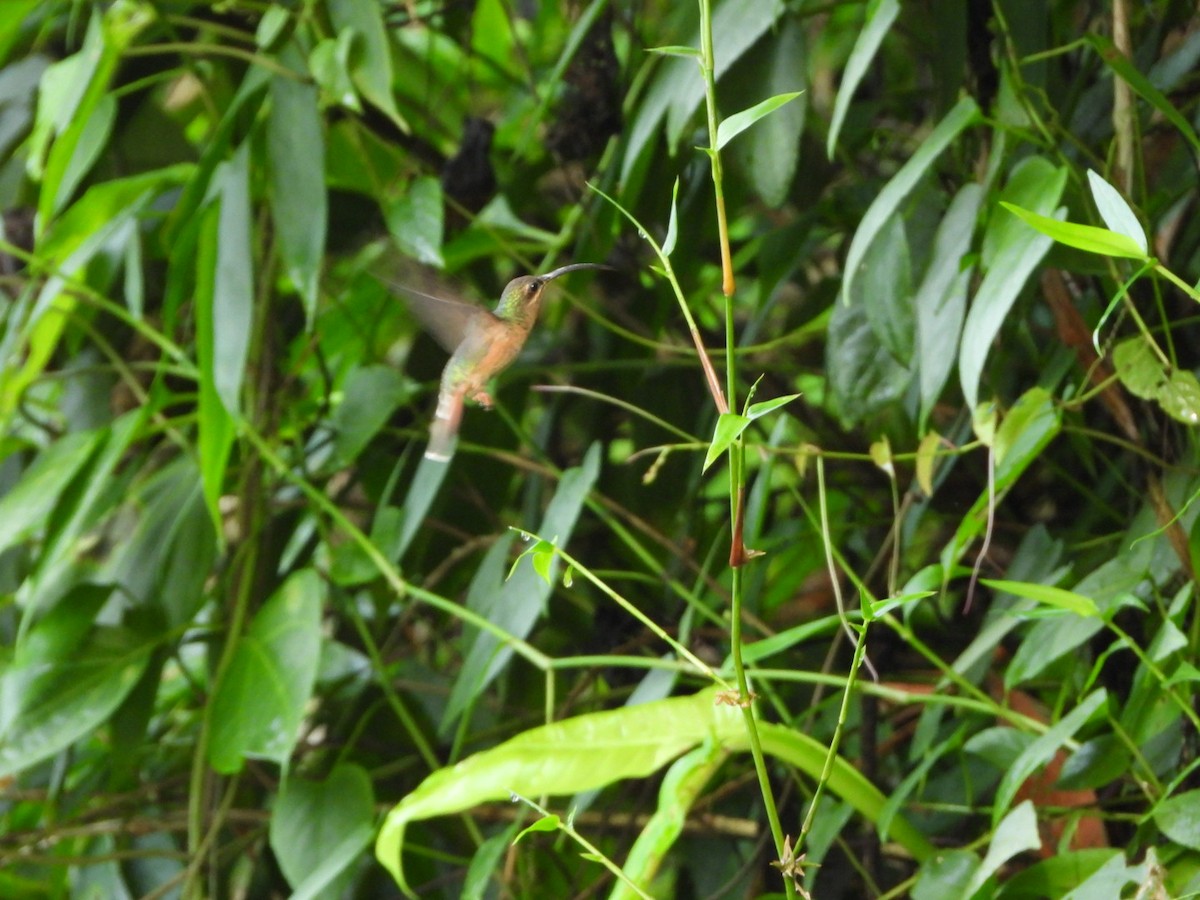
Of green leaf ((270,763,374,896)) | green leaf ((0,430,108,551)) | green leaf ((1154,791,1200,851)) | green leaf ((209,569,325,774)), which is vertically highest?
green leaf ((1154,791,1200,851))

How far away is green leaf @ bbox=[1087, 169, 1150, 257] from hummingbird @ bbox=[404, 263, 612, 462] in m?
0.21

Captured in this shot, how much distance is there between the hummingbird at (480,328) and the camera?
631 mm

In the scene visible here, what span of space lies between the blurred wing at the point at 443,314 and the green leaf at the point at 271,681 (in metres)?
0.33

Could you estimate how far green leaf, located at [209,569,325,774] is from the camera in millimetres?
909

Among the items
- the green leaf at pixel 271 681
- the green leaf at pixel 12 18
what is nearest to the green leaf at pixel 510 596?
the green leaf at pixel 271 681

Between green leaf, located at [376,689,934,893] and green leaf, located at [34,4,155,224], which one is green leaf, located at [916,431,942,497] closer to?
green leaf, located at [376,689,934,893]

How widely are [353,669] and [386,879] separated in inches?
7.1

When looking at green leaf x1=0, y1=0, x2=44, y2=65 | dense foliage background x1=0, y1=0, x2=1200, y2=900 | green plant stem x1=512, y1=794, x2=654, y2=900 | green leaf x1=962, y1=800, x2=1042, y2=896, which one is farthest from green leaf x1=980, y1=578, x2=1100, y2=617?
green leaf x1=0, y1=0, x2=44, y2=65

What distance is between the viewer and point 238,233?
0.96 m

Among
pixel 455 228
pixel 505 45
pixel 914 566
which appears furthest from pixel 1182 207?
pixel 505 45

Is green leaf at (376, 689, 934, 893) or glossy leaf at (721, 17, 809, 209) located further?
glossy leaf at (721, 17, 809, 209)

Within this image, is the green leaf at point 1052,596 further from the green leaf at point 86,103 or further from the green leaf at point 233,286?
the green leaf at point 86,103

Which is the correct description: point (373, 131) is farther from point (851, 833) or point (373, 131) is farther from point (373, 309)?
point (851, 833)

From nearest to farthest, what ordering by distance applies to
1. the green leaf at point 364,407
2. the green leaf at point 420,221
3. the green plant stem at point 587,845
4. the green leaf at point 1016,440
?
the green plant stem at point 587,845 → the green leaf at point 1016,440 → the green leaf at point 420,221 → the green leaf at point 364,407
